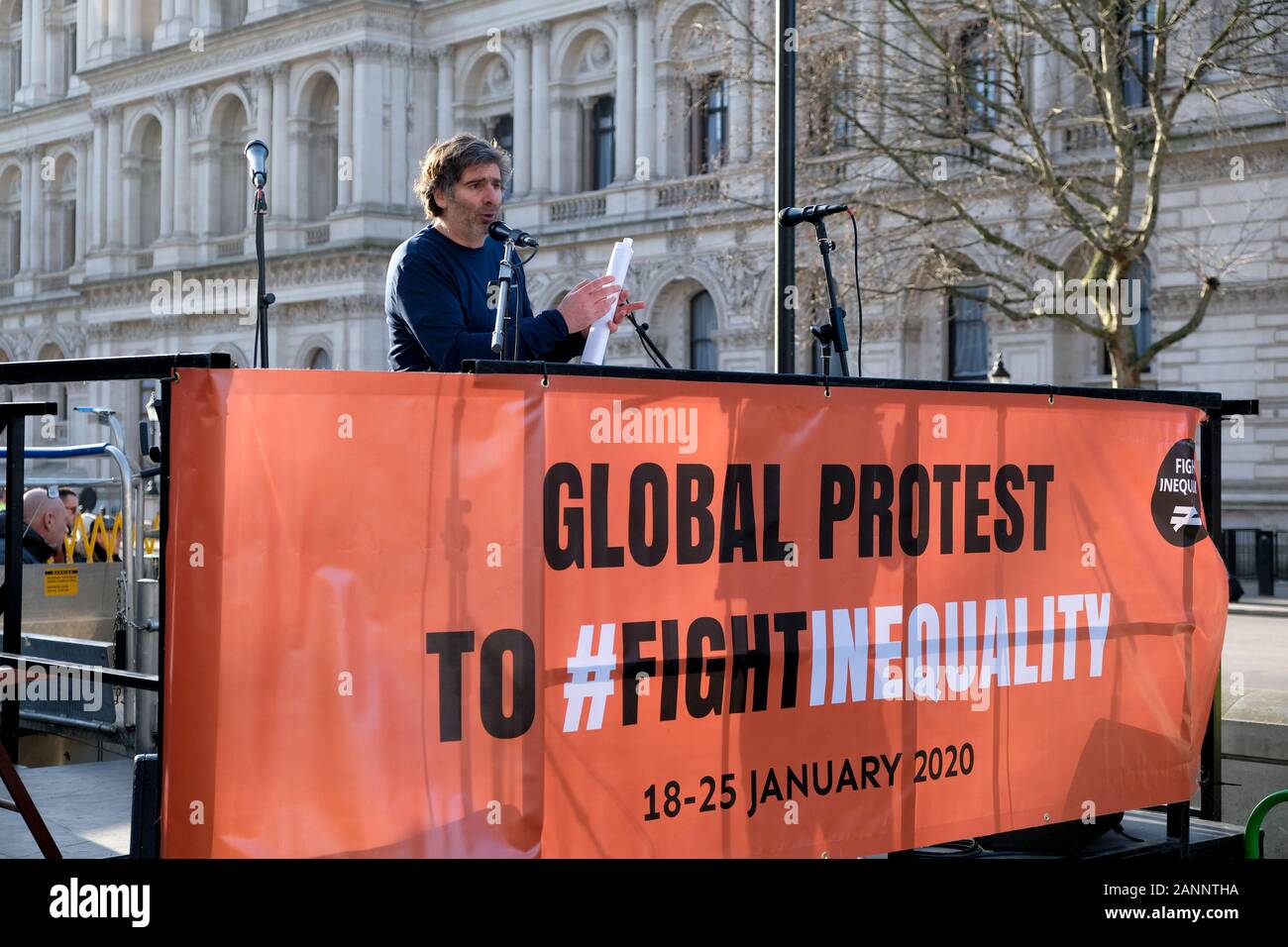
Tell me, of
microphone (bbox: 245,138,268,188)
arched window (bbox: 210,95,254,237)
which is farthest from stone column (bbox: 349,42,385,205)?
microphone (bbox: 245,138,268,188)

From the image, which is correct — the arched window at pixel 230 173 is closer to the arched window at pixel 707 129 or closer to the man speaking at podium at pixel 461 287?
the arched window at pixel 707 129

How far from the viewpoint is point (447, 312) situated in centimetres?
513

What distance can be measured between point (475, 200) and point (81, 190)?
58617mm

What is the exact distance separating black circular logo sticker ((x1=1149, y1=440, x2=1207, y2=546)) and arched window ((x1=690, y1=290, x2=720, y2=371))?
34.1m

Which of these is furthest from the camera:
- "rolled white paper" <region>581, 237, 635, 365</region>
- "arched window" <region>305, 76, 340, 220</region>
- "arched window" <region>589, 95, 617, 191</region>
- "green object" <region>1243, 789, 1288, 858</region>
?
"arched window" <region>305, 76, 340, 220</region>

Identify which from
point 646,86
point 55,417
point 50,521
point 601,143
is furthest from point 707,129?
→ point 50,521

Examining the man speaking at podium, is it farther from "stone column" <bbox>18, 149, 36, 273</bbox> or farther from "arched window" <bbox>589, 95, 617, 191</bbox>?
"stone column" <bbox>18, 149, 36, 273</bbox>

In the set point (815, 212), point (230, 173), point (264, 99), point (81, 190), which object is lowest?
point (815, 212)

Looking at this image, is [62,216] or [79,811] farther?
[62,216]

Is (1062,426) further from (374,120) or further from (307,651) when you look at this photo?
(374,120)

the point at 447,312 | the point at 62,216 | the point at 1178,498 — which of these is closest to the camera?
the point at 447,312

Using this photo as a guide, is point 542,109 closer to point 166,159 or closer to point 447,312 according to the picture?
point 166,159

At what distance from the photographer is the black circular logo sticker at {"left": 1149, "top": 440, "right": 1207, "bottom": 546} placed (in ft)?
19.2
